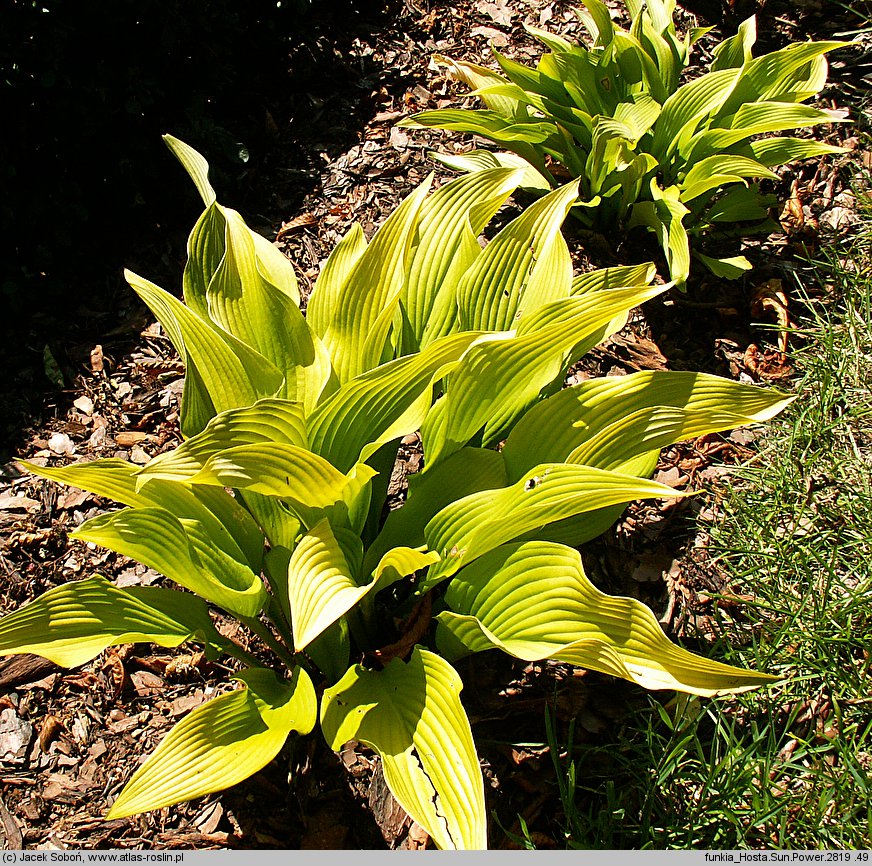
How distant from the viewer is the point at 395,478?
8.02 feet

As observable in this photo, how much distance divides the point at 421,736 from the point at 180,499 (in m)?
0.71

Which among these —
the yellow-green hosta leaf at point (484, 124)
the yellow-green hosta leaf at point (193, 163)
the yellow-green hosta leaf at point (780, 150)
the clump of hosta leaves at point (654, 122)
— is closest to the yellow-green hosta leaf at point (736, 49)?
the clump of hosta leaves at point (654, 122)

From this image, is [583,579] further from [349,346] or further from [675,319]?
[675,319]

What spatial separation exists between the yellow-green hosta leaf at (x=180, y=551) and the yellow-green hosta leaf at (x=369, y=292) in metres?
0.49

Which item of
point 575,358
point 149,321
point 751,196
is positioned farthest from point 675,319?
point 149,321

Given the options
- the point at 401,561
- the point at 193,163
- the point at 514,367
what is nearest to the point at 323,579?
the point at 401,561

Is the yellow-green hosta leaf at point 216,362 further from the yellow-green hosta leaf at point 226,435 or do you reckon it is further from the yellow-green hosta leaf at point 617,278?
the yellow-green hosta leaf at point 617,278

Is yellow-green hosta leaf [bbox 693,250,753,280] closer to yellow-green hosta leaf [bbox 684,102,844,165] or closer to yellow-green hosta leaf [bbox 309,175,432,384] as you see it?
yellow-green hosta leaf [bbox 684,102,844,165]

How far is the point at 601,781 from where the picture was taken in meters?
1.89

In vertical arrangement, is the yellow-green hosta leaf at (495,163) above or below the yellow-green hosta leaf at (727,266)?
above

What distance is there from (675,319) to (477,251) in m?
1.13

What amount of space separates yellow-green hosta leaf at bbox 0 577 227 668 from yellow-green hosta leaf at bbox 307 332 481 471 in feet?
1.58

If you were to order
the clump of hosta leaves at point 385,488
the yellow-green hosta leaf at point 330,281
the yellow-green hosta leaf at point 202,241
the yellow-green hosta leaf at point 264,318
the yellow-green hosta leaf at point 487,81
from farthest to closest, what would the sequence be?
1. the yellow-green hosta leaf at point 487,81
2. the yellow-green hosta leaf at point 330,281
3. the yellow-green hosta leaf at point 202,241
4. the yellow-green hosta leaf at point 264,318
5. the clump of hosta leaves at point 385,488

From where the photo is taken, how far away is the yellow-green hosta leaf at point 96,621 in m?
1.61
